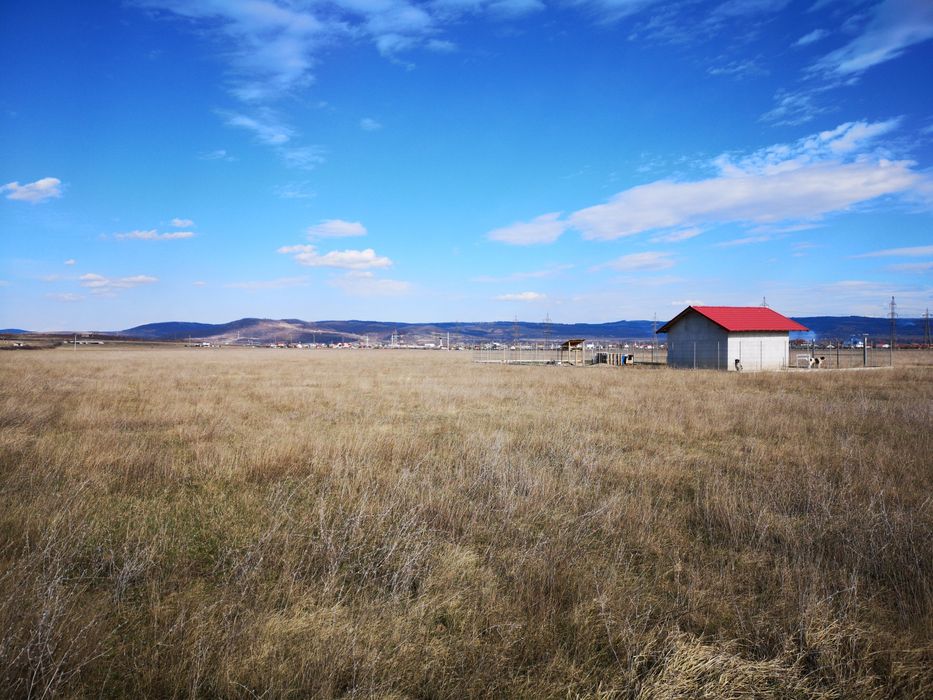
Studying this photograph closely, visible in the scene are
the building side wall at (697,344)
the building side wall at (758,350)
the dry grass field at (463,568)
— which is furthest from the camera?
the building side wall at (697,344)

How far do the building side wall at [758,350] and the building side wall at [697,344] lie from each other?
2.46ft

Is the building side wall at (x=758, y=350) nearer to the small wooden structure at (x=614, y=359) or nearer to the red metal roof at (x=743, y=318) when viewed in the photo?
the red metal roof at (x=743, y=318)

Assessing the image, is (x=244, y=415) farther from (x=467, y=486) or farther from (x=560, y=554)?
(x=560, y=554)

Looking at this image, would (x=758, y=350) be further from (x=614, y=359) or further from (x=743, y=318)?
(x=614, y=359)

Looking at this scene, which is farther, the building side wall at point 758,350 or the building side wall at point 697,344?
the building side wall at point 697,344

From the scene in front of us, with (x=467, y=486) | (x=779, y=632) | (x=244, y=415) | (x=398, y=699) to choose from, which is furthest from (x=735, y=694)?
(x=244, y=415)

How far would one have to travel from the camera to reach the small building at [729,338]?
36.6 m

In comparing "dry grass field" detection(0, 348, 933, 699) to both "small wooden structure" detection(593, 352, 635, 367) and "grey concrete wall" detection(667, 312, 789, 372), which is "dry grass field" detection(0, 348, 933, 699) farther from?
"small wooden structure" detection(593, 352, 635, 367)

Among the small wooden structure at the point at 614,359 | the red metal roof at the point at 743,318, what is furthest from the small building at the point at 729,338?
the small wooden structure at the point at 614,359

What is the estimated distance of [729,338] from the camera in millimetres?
36312

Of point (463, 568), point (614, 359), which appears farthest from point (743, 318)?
point (463, 568)

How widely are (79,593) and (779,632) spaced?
5.19 metres

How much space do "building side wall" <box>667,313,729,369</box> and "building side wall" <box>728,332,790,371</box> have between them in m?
0.75

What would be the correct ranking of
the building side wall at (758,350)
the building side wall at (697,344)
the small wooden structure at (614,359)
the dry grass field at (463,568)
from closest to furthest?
the dry grass field at (463,568) → the building side wall at (758,350) → the building side wall at (697,344) → the small wooden structure at (614,359)
